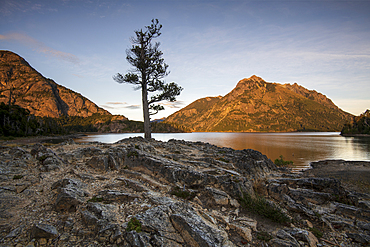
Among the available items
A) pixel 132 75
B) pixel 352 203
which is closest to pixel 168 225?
pixel 352 203

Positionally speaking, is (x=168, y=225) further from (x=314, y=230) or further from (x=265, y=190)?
(x=265, y=190)

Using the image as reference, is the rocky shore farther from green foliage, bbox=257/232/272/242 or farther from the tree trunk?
the tree trunk

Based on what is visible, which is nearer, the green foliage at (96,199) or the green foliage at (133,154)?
the green foliage at (96,199)

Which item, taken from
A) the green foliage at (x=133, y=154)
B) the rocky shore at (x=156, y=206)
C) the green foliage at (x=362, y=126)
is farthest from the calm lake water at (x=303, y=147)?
the green foliage at (x=362, y=126)

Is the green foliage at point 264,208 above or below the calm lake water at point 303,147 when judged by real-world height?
above

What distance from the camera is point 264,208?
7.84 m

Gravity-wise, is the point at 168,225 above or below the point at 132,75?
below

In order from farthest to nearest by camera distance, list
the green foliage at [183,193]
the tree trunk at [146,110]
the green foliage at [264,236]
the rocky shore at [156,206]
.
A: the tree trunk at [146,110]
the green foliage at [183,193]
the green foliage at [264,236]
the rocky shore at [156,206]

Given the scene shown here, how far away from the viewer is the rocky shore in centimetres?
563

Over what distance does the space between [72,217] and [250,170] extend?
10881 mm

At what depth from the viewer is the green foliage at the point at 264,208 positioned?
7.45 metres

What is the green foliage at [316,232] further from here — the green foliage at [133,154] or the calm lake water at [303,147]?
the calm lake water at [303,147]

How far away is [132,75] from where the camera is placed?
2181cm

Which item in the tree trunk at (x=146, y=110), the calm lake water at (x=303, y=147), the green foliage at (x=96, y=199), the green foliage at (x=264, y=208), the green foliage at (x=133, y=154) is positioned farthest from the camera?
the calm lake water at (x=303, y=147)
